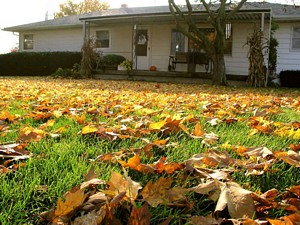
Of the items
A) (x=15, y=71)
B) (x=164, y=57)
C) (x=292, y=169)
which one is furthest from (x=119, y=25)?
(x=292, y=169)

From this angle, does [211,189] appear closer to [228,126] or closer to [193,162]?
[193,162]

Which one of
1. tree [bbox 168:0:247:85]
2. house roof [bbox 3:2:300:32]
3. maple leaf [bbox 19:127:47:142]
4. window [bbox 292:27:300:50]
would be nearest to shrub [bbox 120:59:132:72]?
house roof [bbox 3:2:300:32]

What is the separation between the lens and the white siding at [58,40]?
70.7 ft

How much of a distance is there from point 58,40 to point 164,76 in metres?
10.1

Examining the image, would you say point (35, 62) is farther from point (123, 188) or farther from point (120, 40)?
point (123, 188)

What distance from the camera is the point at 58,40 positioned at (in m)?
22.4

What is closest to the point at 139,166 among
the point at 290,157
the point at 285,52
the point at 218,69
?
the point at 290,157

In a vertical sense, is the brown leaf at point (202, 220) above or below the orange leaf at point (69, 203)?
below

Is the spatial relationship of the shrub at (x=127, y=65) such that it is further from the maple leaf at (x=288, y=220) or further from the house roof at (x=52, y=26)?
the maple leaf at (x=288, y=220)

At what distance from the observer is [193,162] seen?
5.57ft

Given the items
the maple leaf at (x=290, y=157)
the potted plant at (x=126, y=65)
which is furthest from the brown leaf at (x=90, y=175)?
the potted plant at (x=126, y=65)

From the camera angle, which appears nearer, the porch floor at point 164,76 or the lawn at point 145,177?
the lawn at point 145,177

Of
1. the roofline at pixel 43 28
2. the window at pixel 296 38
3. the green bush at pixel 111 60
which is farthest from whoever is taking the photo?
the roofline at pixel 43 28

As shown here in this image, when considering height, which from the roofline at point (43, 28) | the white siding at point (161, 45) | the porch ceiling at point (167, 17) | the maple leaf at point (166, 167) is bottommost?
the maple leaf at point (166, 167)
